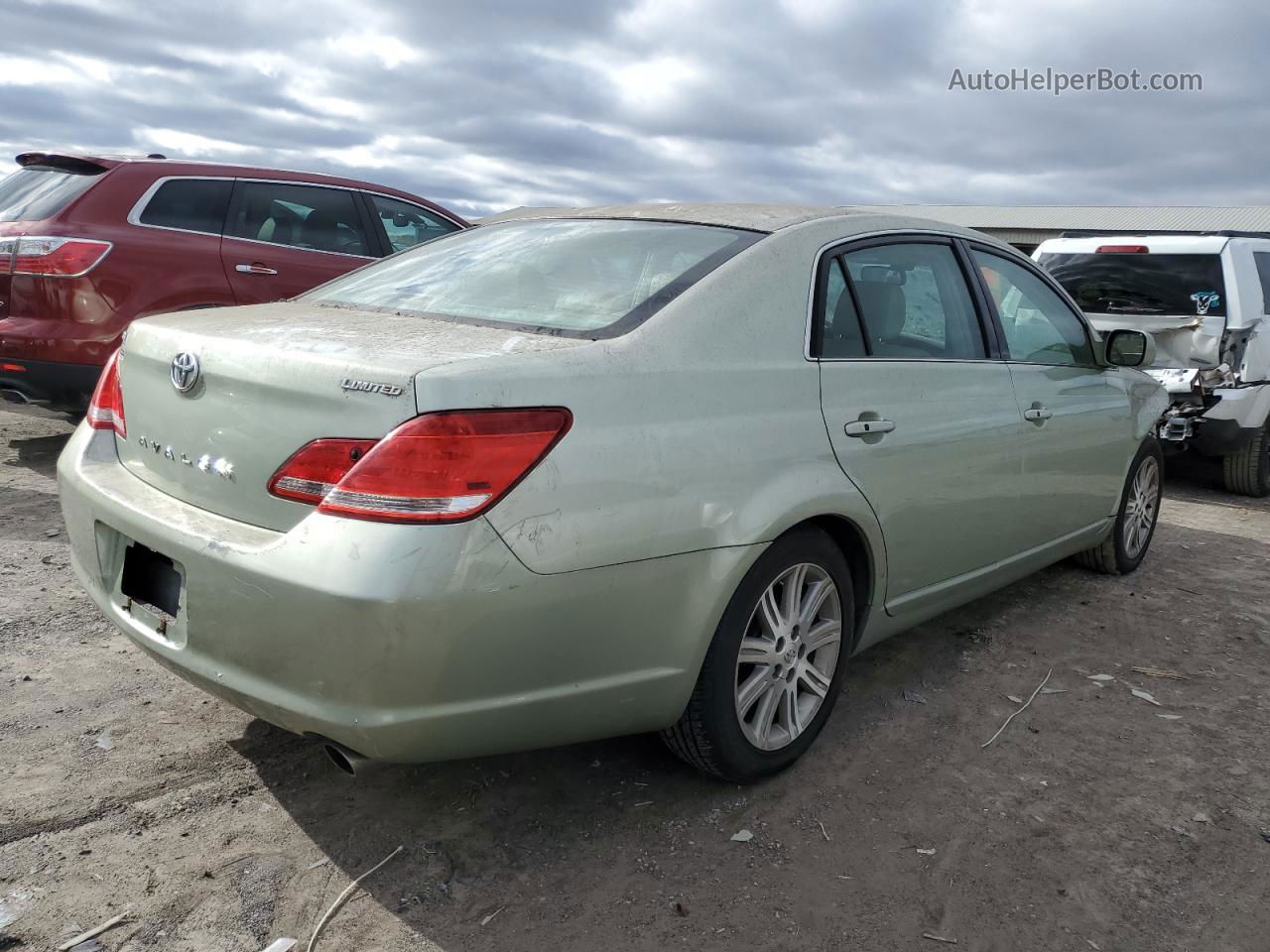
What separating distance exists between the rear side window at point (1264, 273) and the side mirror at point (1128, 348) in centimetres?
382

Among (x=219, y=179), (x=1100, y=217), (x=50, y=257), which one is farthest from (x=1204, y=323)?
(x=1100, y=217)

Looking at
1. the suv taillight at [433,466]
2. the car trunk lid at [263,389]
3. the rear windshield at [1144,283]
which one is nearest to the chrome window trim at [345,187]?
the car trunk lid at [263,389]

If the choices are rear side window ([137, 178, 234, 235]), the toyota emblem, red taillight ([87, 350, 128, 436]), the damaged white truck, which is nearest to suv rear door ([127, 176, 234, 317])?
rear side window ([137, 178, 234, 235])

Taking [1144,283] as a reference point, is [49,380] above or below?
below

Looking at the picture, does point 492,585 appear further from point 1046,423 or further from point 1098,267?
point 1098,267

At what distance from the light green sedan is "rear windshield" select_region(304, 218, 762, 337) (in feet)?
0.04

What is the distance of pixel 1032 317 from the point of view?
4.15 metres

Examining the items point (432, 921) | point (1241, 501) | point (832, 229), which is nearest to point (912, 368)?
point (832, 229)

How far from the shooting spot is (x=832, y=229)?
10.3 ft

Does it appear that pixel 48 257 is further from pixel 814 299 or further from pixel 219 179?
pixel 814 299

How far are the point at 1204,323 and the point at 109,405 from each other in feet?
22.7

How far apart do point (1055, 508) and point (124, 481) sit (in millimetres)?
3221

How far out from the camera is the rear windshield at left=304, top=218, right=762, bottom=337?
8.68 feet

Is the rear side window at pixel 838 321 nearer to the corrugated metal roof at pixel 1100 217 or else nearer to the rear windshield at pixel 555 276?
the rear windshield at pixel 555 276
